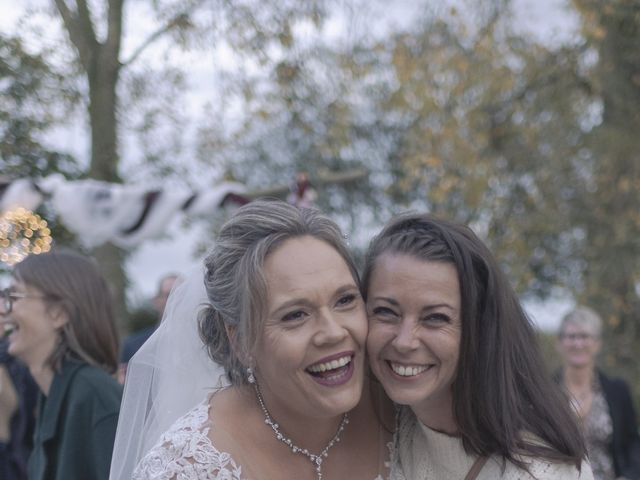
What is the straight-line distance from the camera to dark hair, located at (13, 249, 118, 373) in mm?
4277

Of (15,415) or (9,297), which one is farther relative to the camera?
(15,415)

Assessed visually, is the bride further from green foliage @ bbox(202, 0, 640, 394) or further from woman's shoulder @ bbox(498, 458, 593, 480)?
green foliage @ bbox(202, 0, 640, 394)

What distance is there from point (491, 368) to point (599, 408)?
3.42 meters

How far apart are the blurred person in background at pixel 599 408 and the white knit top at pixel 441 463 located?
2.75 m

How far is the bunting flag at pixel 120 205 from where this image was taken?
775 cm

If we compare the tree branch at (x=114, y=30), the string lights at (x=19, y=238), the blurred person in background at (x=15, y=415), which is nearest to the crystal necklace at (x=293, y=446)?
the blurred person in background at (x=15, y=415)

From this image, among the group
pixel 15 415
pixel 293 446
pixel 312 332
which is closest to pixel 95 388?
pixel 15 415

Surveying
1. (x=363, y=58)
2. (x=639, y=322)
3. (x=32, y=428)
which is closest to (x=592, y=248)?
(x=639, y=322)

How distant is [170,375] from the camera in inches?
138

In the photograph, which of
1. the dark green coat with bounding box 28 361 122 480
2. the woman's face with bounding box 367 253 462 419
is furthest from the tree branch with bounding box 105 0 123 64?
the woman's face with bounding box 367 253 462 419

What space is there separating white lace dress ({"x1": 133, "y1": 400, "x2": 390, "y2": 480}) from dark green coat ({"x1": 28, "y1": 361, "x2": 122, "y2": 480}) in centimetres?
104

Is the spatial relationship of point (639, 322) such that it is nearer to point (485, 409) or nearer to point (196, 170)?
point (196, 170)

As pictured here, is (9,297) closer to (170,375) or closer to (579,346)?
(170,375)

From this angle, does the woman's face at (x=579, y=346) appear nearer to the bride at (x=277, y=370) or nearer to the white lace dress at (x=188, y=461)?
the bride at (x=277, y=370)
